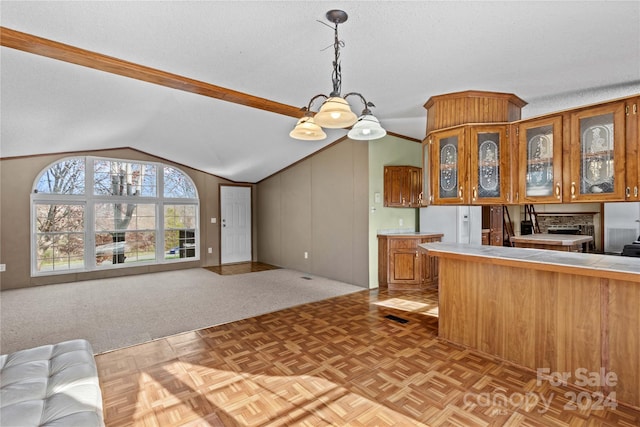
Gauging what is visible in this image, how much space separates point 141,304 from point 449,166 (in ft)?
13.9

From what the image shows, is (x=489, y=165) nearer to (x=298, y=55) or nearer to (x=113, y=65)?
(x=298, y=55)

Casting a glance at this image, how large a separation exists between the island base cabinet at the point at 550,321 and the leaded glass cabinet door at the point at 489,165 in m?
0.78

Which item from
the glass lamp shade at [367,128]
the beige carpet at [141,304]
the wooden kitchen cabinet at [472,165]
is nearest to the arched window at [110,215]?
the beige carpet at [141,304]

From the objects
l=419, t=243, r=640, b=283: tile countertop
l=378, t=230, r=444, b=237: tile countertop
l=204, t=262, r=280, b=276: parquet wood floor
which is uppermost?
l=378, t=230, r=444, b=237: tile countertop

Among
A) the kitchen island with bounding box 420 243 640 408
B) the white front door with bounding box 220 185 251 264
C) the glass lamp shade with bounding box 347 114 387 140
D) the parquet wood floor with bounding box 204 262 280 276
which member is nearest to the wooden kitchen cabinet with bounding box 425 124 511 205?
the kitchen island with bounding box 420 243 640 408

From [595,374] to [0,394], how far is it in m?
3.42

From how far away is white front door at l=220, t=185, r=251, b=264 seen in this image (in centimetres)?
753

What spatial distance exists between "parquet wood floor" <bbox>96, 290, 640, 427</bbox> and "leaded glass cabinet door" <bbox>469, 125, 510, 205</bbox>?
58.5 inches

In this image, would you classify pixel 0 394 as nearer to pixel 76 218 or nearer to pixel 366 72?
pixel 366 72

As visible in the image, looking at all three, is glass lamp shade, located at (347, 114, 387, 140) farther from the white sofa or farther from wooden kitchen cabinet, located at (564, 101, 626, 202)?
the white sofa

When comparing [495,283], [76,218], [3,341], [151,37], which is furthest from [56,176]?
[495,283]

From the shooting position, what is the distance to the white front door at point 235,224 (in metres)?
7.53

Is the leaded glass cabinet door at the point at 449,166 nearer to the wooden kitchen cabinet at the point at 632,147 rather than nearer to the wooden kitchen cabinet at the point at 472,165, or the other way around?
the wooden kitchen cabinet at the point at 472,165

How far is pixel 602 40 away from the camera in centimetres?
223
